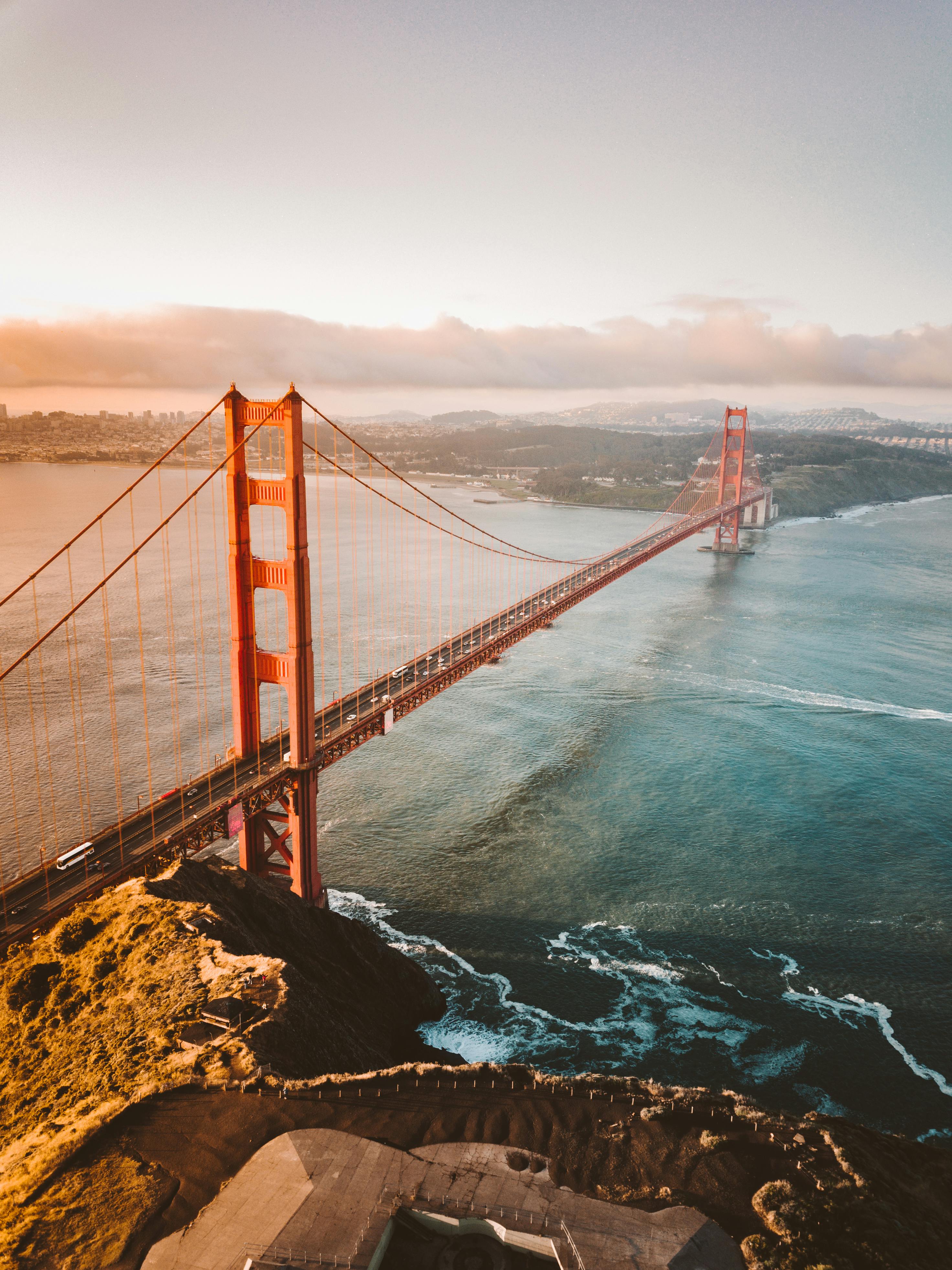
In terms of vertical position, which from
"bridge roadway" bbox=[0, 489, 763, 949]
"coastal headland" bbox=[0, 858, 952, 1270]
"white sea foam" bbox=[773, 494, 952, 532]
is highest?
"white sea foam" bbox=[773, 494, 952, 532]

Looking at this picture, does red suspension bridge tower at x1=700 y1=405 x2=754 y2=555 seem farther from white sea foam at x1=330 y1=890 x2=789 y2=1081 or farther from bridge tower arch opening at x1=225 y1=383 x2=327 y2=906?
bridge tower arch opening at x1=225 y1=383 x2=327 y2=906

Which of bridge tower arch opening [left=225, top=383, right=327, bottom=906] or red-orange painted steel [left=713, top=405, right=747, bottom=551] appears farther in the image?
red-orange painted steel [left=713, top=405, right=747, bottom=551]

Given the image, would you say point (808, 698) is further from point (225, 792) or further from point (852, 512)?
point (852, 512)

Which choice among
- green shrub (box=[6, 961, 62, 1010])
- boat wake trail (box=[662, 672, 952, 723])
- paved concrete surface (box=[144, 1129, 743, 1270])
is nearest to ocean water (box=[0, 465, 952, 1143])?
boat wake trail (box=[662, 672, 952, 723])

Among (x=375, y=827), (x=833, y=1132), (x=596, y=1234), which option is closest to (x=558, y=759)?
(x=375, y=827)

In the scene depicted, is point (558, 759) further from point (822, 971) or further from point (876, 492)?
point (876, 492)

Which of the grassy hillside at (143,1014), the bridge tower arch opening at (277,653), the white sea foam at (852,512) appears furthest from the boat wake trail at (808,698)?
the white sea foam at (852,512)
